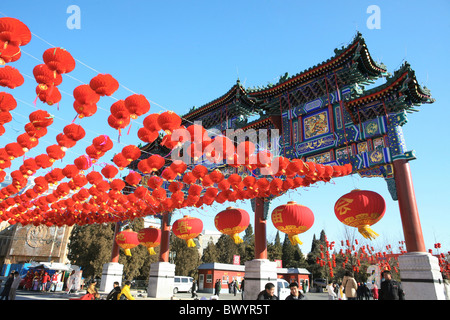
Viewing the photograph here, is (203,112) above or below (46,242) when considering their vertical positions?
above

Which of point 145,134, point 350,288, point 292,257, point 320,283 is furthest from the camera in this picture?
point 292,257

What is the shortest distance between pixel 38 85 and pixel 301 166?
6271 mm

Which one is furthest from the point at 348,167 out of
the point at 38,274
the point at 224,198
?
the point at 38,274

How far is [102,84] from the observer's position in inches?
196

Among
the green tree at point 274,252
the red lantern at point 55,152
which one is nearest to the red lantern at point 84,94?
the red lantern at point 55,152

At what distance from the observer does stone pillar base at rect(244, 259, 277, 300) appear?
10.4m

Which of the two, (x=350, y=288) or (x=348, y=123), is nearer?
(x=350, y=288)

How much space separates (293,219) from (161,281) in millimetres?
9212

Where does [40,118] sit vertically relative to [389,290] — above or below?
above

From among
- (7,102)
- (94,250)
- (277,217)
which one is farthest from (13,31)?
(94,250)

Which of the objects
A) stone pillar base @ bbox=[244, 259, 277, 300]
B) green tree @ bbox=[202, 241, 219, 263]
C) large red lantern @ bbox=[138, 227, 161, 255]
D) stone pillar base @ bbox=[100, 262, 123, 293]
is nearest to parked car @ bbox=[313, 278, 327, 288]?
green tree @ bbox=[202, 241, 219, 263]

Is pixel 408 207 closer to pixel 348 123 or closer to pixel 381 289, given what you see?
pixel 381 289

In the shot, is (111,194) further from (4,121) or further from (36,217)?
→ (36,217)

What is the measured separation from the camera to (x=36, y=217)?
14133mm
